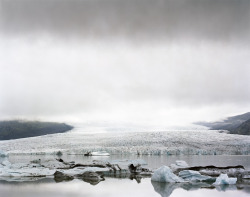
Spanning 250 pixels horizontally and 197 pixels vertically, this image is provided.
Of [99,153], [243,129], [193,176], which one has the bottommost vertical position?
[99,153]

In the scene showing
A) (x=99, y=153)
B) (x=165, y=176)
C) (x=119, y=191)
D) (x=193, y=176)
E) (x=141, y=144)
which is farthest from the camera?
(x=141, y=144)

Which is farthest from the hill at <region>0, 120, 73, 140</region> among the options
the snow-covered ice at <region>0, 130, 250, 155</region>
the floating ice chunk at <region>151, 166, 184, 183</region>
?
the floating ice chunk at <region>151, 166, 184, 183</region>

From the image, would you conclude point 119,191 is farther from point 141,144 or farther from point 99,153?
point 141,144

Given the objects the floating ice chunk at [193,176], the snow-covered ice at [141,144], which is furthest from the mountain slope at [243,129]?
the floating ice chunk at [193,176]

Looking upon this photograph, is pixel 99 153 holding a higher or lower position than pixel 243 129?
lower

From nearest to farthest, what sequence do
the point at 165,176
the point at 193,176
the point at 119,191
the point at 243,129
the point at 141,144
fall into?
the point at 119,191 < the point at 165,176 < the point at 193,176 < the point at 141,144 < the point at 243,129

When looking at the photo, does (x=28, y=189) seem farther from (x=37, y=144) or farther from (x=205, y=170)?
(x=37, y=144)

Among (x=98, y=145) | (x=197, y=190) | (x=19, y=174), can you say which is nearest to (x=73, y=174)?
(x=19, y=174)

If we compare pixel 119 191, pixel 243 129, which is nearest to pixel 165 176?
pixel 119 191
